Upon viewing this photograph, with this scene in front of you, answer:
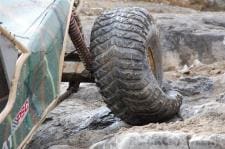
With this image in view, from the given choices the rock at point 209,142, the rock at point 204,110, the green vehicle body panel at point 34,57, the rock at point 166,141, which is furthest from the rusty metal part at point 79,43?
the rock at point 209,142

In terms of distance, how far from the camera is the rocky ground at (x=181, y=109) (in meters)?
4.46

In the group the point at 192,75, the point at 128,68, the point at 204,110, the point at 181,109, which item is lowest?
the point at 192,75

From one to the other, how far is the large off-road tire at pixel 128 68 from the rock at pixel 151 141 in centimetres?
86

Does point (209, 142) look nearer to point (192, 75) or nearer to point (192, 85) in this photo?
point (192, 85)

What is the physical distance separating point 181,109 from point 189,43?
14.7 ft

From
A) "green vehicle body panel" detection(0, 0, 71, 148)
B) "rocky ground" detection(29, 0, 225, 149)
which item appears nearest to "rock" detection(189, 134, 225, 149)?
"rocky ground" detection(29, 0, 225, 149)

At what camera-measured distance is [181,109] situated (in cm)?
Result: 607

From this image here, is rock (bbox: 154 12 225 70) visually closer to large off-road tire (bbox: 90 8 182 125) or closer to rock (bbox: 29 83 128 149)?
rock (bbox: 29 83 128 149)

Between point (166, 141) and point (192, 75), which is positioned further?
point (192, 75)

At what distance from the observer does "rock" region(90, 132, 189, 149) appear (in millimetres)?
4340

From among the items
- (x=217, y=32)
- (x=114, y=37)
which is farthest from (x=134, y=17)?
(x=217, y=32)

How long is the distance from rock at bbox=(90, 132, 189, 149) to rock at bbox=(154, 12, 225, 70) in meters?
5.41

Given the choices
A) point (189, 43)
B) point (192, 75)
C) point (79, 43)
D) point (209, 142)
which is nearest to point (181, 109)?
point (79, 43)

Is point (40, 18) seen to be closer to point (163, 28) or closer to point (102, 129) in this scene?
point (102, 129)
